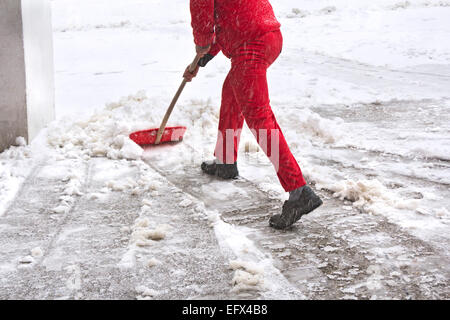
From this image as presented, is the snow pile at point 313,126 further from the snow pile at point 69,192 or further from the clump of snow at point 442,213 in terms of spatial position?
the snow pile at point 69,192

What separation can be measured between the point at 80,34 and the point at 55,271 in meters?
11.8

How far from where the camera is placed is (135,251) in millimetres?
2500

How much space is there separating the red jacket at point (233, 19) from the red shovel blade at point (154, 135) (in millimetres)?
1786

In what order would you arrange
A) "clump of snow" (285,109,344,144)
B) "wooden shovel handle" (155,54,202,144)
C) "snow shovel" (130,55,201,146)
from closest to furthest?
"wooden shovel handle" (155,54,202,144)
"snow shovel" (130,55,201,146)
"clump of snow" (285,109,344,144)

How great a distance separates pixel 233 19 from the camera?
2801 millimetres

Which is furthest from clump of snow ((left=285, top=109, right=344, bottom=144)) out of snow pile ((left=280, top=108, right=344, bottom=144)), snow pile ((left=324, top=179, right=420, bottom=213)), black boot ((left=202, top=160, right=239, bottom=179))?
snow pile ((left=324, top=179, right=420, bottom=213))

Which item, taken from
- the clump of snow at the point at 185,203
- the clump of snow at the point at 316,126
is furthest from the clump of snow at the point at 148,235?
the clump of snow at the point at 316,126

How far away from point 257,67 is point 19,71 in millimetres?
2363

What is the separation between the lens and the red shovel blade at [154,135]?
451 cm

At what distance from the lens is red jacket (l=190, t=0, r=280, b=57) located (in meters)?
2.78

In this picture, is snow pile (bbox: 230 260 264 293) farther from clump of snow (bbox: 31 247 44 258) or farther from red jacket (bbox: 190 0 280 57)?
red jacket (bbox: 190 0 280 57)

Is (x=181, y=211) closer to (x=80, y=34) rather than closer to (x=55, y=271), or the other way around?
(x=55, y=271)

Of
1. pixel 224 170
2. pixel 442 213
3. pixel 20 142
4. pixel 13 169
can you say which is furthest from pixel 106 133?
pixel 442 213
